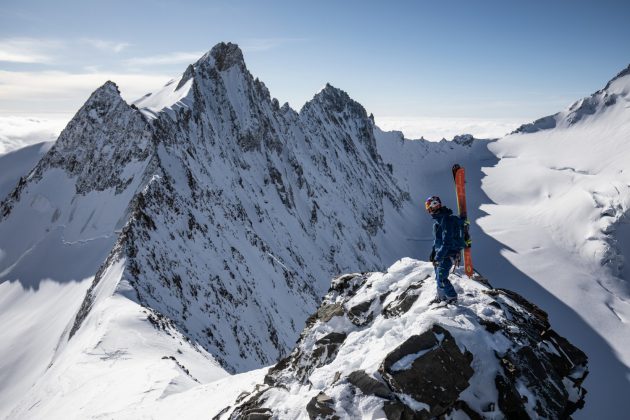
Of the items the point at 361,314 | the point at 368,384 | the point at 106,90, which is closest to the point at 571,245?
the point at 106,90

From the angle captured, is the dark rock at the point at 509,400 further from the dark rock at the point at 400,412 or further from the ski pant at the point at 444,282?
the ski pant at the point at 444,282

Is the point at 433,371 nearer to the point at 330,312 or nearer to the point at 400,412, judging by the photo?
the point at 400,412

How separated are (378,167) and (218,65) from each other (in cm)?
9601

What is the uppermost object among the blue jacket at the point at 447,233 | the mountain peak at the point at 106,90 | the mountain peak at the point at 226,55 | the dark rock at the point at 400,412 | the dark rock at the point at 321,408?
the mountain peak at the point at 226,55

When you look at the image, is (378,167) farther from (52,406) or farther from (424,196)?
(52,406)

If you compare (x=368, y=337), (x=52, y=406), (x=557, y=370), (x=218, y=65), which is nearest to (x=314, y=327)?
(x=368, y=337)

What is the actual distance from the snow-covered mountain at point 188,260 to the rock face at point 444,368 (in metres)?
5.91

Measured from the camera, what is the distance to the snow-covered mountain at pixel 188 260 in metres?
22.0

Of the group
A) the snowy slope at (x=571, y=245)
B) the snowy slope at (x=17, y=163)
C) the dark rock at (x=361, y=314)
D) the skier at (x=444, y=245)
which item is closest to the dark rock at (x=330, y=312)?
the dark rock at (x=361, y=314)

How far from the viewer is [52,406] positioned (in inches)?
756

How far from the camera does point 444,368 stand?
29.4 ft

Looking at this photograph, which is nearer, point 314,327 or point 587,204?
point 314,327

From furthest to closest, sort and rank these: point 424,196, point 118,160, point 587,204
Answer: point 424,196, point 587,204, point 118,160

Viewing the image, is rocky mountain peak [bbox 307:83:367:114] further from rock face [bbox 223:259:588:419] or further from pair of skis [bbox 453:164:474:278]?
rock face [bbox 223:259:588:419]
